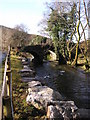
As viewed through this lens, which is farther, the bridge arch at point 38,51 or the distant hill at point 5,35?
the distant hill at point 5,35

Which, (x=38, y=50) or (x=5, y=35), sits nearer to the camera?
(x=38, y=50)

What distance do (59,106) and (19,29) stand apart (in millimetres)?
22748

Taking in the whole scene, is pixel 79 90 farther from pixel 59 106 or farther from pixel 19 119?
pixel 19 119

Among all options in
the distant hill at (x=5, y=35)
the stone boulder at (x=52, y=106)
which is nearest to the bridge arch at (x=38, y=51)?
the distant hill at (x=5, y=35)

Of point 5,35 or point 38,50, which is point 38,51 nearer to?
point 38,50

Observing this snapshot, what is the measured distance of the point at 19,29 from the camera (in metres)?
25.0

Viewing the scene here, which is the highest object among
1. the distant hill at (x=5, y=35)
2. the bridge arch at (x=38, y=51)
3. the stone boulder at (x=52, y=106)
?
the distant hill at (x=5, y=35)

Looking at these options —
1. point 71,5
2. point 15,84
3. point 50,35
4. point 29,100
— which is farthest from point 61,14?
point 29,100

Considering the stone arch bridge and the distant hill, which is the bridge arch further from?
the distant hill

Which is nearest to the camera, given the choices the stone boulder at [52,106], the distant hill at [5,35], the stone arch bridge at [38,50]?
the stone boulder at [52,106]

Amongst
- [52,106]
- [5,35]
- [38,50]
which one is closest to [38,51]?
[38,50]

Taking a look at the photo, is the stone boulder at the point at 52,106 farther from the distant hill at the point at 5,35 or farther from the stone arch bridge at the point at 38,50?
the distant hill at the point at 5,35

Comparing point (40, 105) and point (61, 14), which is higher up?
point (61, 14)

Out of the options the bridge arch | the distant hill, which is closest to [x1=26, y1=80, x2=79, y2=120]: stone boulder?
the bridge arch
